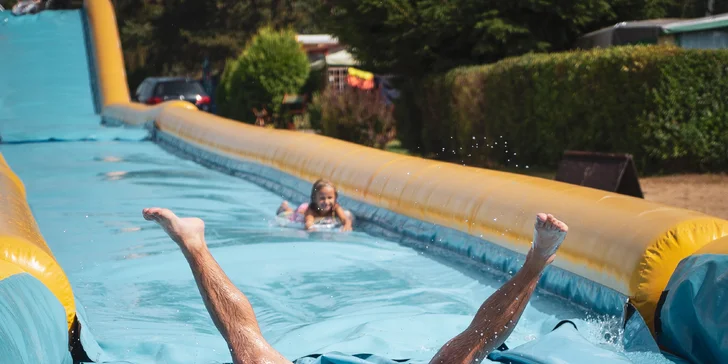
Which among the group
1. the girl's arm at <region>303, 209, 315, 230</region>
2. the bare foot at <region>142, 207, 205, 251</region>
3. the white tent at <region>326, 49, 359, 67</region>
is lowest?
the white tent at <region>326, 49, 359, 67</region>

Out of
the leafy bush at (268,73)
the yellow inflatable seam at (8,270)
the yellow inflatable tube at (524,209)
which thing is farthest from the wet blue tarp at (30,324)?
the leafy bush at (268,73)

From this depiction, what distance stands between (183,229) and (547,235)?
123 cm

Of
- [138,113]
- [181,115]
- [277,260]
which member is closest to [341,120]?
[181,115]

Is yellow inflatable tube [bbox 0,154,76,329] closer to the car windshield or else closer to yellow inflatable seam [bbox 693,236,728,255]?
yellow inflatable seam [bbox 693,236,728,255]

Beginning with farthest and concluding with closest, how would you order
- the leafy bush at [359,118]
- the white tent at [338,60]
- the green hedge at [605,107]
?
the white tent at [338,60] < the leafy bush at [359,118] < the green hedge at [605,107]

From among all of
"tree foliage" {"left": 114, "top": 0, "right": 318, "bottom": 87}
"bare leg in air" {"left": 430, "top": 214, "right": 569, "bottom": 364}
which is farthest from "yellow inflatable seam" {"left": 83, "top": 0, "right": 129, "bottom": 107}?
"tree foliage" {"left": 114, "top": 0, "right": 318, "bottom": 87}

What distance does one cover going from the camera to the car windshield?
20047 mm

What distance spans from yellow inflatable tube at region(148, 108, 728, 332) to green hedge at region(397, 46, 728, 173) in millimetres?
2843

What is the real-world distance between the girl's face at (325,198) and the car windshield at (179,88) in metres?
14.6

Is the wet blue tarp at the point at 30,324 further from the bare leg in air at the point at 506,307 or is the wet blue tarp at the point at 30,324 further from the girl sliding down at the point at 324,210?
the girl sliding down at the point at 324,210

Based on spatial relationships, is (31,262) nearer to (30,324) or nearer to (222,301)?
(30,324)

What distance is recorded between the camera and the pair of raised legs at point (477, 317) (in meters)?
2.79

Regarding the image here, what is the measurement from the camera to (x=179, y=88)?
20234mm

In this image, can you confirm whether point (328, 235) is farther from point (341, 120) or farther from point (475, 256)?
point (341, 120)
